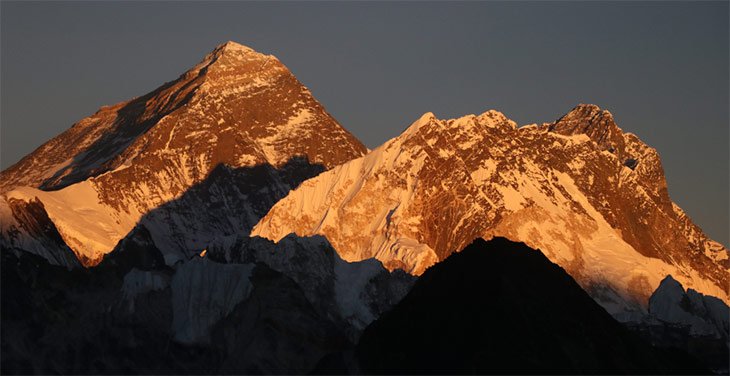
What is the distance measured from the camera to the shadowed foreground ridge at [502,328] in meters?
121

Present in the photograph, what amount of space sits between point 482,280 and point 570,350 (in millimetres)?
7486

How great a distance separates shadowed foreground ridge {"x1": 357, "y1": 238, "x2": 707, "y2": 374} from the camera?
121 meters

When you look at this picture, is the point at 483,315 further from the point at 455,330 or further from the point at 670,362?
the point at 670,362

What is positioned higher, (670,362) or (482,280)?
(482,280)

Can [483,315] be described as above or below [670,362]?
above

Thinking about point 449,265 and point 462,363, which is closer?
point 462,363

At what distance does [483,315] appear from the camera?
123625 mm

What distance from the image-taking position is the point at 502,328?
12212 centimetres

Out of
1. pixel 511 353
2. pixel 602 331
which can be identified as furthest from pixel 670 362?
pixel 511 353

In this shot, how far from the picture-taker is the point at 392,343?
12662 centimetres

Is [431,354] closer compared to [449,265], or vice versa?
[431,354]

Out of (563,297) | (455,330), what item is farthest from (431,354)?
(563,297)

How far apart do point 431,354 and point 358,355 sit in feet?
25.2

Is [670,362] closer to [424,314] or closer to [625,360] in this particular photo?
[625,360]
